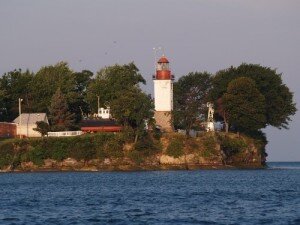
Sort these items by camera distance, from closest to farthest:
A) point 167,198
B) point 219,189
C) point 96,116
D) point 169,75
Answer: point 167,198 < point 219,189 < point 169,75 < point 96,116

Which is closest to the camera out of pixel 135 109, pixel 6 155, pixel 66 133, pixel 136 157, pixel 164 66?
pixel 136 157

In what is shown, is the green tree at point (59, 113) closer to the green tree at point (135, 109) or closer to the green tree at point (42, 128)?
the green tree at point (42, 128)

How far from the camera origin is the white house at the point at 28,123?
11850cm

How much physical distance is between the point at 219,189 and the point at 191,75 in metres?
66.1

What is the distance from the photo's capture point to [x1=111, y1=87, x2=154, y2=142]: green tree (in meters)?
108

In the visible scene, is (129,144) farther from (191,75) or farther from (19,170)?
(191,75)

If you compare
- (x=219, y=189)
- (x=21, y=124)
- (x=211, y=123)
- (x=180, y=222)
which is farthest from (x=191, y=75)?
(x=180, y=222)

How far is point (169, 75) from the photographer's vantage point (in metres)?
117

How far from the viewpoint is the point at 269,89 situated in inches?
4788

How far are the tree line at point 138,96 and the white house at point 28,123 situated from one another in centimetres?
159

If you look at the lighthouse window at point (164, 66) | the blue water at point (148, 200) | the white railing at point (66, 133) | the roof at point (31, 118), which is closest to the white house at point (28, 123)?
the roof at point (31, 118)

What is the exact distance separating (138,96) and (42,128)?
13.7m

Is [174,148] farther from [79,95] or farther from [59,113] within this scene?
[79,95]

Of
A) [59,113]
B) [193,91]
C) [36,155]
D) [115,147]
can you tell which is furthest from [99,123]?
[193,91]
